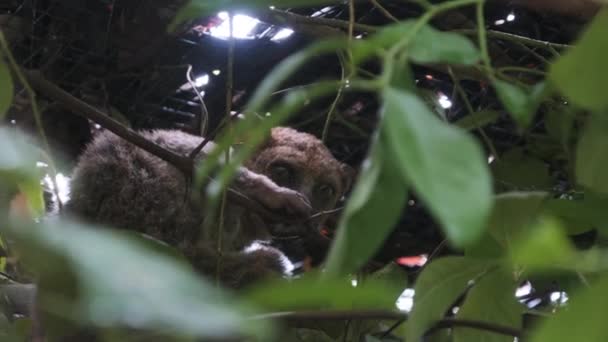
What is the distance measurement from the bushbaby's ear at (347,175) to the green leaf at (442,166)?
2.13 meters

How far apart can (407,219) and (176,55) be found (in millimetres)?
765

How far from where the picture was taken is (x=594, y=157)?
0.94m

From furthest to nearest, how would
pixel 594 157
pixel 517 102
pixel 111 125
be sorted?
1. pixel 111 125
2. pixel 594 157
3. pixel 517 102

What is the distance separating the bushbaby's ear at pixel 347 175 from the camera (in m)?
2.74

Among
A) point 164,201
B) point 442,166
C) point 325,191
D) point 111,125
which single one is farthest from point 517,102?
point 325,191

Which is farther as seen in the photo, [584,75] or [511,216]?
[511,216]

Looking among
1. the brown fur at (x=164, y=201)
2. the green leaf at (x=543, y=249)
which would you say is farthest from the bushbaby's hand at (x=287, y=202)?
the green leaf at (x=543, y=249)

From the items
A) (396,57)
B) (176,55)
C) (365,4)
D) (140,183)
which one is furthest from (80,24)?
(396,57)

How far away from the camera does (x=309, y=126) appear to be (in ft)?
9.15

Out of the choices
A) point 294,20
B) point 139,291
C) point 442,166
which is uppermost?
point 294,20

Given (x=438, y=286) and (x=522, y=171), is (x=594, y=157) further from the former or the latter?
(x=522, y=171)

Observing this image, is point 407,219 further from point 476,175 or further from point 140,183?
point 476,175

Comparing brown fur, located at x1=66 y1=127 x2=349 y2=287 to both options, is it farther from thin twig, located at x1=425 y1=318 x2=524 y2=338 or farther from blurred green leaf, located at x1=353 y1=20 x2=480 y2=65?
blurred green leaf, located at x1=353 y1=20 x2=480 y2=65

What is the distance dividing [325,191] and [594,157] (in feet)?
6.35
